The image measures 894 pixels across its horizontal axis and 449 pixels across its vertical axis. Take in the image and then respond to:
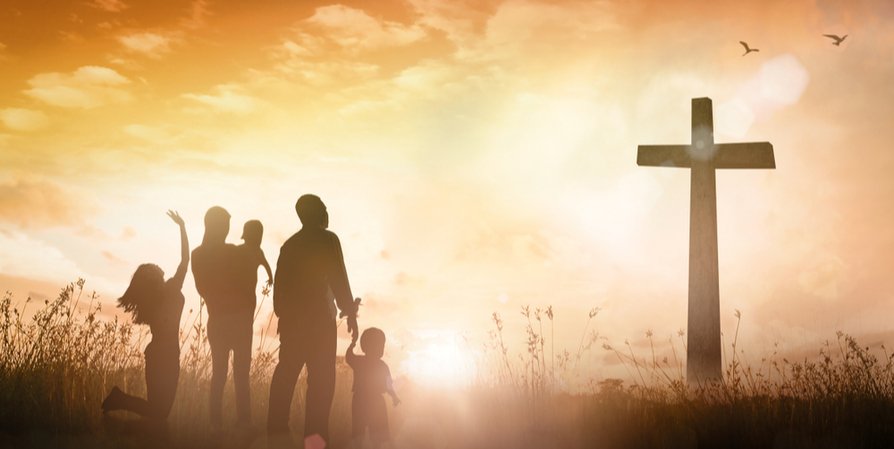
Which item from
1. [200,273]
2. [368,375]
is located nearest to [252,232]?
[200,273]

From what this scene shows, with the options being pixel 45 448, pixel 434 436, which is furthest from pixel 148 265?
pixel 434 436

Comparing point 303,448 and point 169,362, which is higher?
point 169,362

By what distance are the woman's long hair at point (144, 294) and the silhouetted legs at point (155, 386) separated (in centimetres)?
35

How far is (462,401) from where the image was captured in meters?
11.4

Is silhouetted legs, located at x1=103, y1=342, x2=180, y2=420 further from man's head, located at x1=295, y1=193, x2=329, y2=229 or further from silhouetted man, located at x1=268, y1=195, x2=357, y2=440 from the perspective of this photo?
A: man's head, located at x1=295, y1=193, x2=329, y2=229

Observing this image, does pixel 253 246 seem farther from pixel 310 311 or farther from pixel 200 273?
pixel 310 311

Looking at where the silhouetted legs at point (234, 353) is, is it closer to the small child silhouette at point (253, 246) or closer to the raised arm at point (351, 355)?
the small child silhouette at point (253, 246)

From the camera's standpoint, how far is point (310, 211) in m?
7.40

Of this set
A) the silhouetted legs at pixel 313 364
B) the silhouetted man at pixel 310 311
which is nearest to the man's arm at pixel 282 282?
the silhouetted man at pixel 310 311

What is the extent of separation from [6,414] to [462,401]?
19.2 ft

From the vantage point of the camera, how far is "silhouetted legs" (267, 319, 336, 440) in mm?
7230

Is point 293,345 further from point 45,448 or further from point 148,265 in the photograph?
point 45,448

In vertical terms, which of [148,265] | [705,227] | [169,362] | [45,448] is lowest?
[45,448]

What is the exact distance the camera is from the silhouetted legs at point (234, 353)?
346 inches
